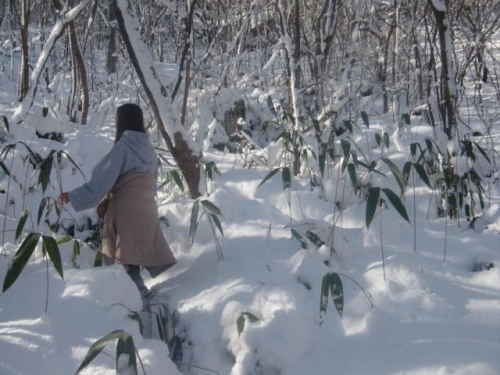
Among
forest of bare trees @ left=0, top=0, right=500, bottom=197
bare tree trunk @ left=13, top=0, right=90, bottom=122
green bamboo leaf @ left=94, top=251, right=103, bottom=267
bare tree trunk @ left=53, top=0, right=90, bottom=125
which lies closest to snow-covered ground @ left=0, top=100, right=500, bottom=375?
green bamboo leaf @ left=94, top=251, right=103, bottom=267

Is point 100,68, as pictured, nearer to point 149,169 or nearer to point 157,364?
point 149,169

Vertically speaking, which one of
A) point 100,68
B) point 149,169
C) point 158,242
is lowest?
point 158,242

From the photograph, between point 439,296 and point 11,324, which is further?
point 439,296

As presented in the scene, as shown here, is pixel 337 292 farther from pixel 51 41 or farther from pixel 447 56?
pixel 51 41

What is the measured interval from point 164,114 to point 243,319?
144 centimetres

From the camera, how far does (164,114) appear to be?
2.88 m

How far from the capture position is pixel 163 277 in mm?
2543

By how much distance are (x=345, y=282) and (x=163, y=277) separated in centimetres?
93

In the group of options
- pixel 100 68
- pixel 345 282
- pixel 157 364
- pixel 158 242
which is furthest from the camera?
pixel 100 68

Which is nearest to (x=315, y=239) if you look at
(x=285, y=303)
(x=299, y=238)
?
(x=299, y=238)

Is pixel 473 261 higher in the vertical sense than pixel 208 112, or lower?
lower

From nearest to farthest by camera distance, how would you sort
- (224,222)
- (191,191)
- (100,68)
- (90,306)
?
(90,306) → (224,222) → (191,191) → (100,68)

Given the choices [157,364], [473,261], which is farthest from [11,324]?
[473,261]

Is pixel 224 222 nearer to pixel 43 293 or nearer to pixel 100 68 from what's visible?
pixel 43 293
